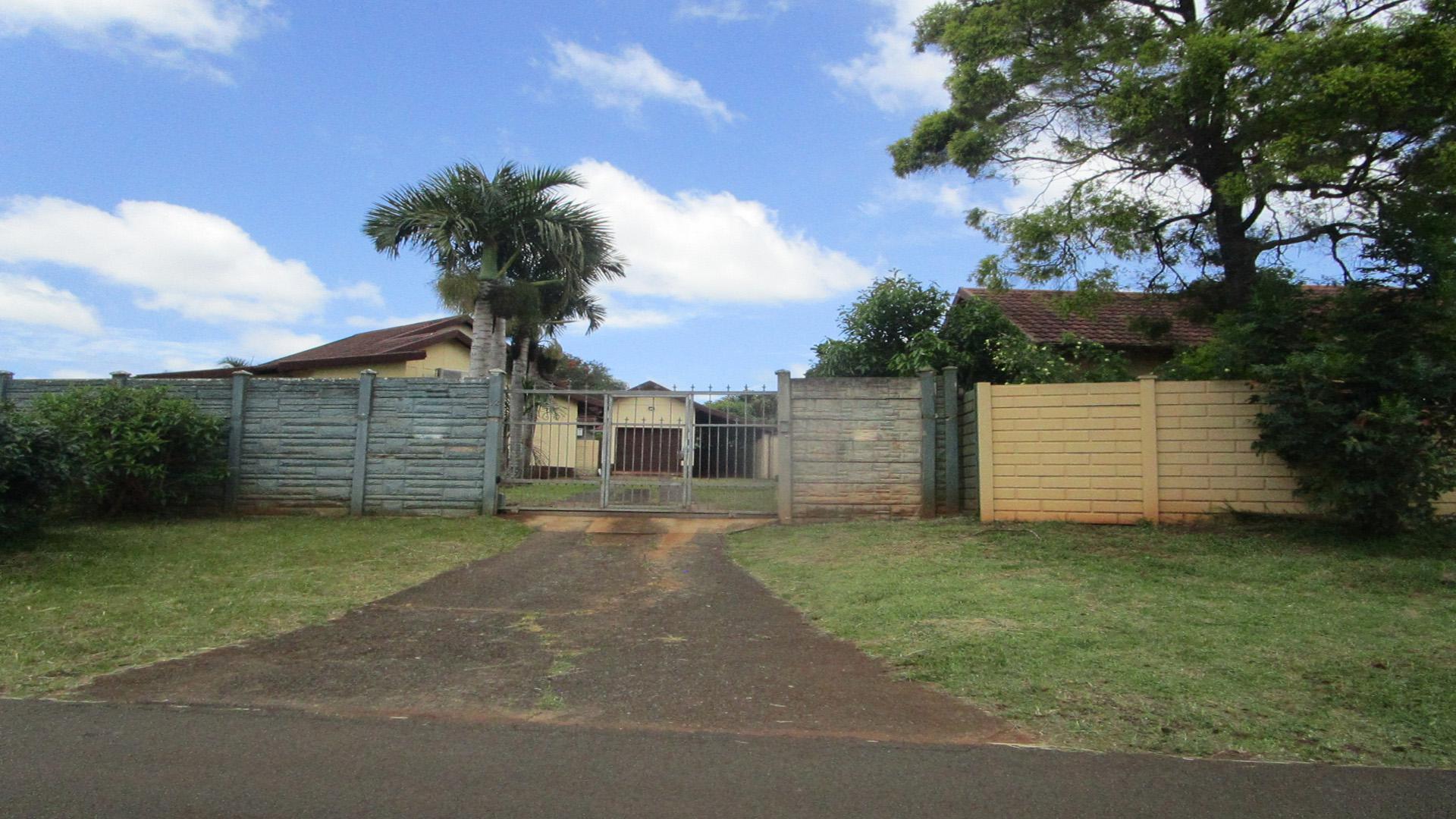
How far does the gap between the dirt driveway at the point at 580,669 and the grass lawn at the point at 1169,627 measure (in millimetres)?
446

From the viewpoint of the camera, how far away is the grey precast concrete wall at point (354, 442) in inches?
467

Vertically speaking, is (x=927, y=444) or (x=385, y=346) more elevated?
(x=385, y=346)

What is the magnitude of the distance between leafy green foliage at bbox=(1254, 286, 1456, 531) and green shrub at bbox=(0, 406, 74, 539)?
1200cm

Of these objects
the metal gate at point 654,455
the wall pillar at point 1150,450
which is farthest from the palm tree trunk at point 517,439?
the wall pillar at point 1150,450

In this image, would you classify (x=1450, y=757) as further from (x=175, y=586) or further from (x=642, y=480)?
(x=642, y=480)

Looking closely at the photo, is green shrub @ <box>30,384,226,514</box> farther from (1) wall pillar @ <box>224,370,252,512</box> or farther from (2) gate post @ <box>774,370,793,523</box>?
(2) gate post @ <box>774,370,793,523</box>

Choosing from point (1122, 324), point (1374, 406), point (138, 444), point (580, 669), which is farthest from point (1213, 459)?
point (138, 444)

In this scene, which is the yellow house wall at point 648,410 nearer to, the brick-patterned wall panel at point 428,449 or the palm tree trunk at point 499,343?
the brick-patterned wall panel at point 428,449


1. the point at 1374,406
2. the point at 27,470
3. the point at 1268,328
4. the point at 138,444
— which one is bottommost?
the point at 27,470

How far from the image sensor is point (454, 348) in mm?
A: 23047

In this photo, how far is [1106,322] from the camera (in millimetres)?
17531

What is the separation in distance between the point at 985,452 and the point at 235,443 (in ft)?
32.7

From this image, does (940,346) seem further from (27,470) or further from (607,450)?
(27,470)

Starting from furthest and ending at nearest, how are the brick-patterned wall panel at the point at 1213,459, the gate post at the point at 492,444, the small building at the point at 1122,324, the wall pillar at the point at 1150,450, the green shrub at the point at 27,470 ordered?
1. the small building at the point at 1122,324
2. the gate post at the point at 492,444
3. the wall pillar at the point at 1150,450
4. the brick-patterned wall panel at the point at 1213,459
5. the green shrub at the point at 27,470
